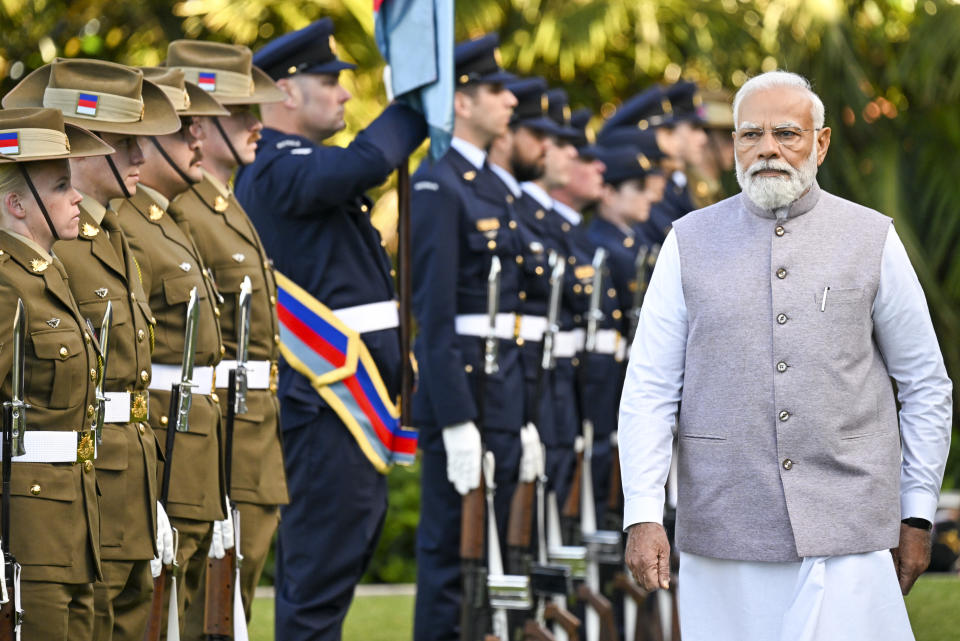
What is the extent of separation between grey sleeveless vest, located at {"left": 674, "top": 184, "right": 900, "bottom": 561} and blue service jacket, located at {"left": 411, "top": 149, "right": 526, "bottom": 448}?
235cm

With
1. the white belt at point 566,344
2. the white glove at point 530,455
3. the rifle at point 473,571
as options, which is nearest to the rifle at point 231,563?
the rifle at point 473,571

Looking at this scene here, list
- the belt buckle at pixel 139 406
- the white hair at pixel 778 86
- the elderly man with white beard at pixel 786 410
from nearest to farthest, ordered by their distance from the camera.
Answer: the elderly man with white beard at pixel 786 410 < the white hair at pixel 778 86 < the belt buckle at pixel 139 406

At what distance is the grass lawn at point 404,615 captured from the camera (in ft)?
25.9

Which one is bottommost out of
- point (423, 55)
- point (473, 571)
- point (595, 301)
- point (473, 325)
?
point (473, 571)

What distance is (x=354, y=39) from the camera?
37.6 feet

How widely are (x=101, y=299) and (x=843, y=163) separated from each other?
872cm

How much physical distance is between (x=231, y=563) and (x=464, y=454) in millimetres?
1438

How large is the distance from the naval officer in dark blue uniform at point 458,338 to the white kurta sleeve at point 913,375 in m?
2.48

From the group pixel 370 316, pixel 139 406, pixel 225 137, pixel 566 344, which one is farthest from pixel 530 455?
pixel 139 406

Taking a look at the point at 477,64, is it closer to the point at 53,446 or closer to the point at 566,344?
the point at 566,344

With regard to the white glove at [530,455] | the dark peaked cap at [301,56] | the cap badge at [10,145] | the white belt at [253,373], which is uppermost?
the dark peaked cap at [301,56]

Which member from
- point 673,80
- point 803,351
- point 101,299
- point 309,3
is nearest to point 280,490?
point 101,299

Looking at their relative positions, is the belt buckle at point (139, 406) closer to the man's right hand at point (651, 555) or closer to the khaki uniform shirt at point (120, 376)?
the khaki uniform shirt at point (120, 376)

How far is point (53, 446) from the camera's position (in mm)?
4285
